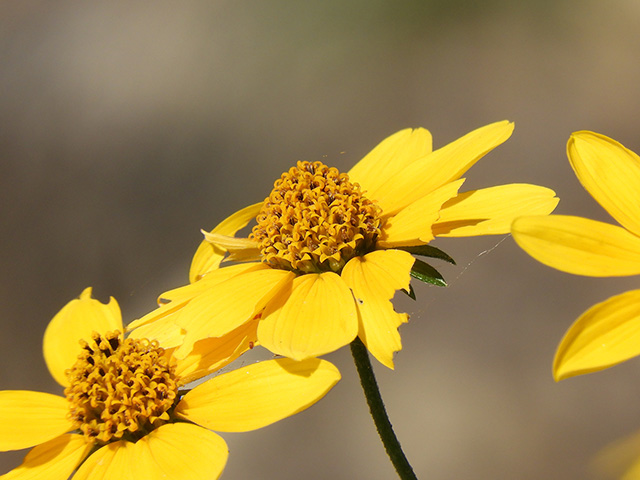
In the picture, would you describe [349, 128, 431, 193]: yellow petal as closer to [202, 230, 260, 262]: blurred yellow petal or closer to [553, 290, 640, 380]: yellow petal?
[202, 230, 260, 262]: blurred yellow petal

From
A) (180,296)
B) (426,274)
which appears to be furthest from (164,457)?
(426,274)

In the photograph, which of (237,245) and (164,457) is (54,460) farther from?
(237,245)

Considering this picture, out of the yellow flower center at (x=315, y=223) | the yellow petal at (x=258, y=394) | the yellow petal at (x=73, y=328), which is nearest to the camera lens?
the yellow petal at (x=258, y=394)

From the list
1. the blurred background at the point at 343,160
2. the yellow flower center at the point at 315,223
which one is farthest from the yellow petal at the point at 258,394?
the blurred background at the point at 343,160

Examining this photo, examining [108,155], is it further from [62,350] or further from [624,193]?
[624,193]

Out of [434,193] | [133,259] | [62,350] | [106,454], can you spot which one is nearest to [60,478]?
[106,454]

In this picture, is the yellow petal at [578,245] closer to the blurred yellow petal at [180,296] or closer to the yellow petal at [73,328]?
the blurred yellow petal at [180,296]

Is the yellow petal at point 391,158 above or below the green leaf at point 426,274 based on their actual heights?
above
